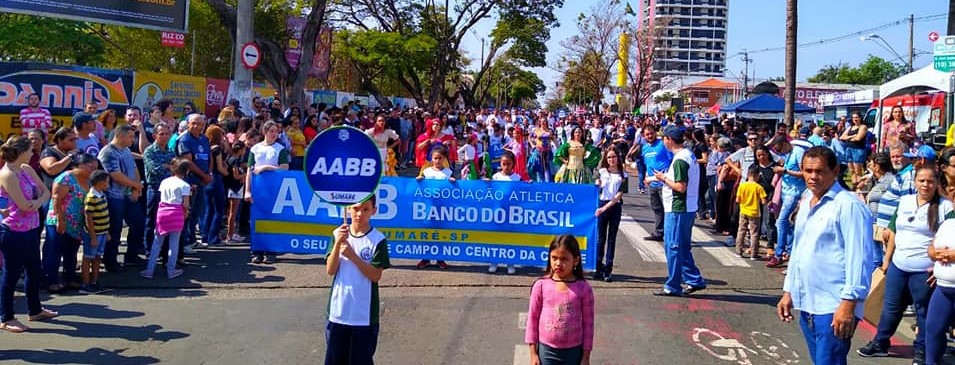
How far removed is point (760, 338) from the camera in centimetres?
683

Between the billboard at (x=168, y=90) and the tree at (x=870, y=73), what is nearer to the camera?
the billboard at (x=168, y=90)

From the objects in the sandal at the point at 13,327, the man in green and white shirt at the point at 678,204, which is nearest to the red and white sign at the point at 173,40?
the sandal at the point at 13,327

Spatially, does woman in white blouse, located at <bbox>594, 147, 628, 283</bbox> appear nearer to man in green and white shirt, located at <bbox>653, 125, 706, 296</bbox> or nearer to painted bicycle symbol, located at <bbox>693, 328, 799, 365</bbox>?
man in green and white shirt, located at <bbox>653, 125, 706, 296</bbox>

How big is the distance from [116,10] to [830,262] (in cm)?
2247

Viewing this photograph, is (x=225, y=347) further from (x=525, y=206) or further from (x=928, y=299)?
(x=928, y=299)

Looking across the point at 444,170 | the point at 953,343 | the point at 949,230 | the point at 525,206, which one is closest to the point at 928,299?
the point at 949,230

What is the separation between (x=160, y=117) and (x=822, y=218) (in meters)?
10.1

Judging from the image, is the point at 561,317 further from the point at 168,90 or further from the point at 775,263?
the point at 168,90

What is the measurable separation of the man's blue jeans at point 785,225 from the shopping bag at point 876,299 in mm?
3070

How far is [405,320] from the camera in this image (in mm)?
7168

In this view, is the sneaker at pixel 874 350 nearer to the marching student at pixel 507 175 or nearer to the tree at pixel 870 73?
the marching student at pixel 507 175

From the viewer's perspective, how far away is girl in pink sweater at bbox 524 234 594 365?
4285 mm

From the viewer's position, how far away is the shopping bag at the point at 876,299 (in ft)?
21.7

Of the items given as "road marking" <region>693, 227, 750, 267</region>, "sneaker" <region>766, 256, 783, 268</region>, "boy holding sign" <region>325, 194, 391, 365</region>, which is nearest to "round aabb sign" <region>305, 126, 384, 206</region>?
"boy holding sign" <region>325, 194, 391, 365</region>
